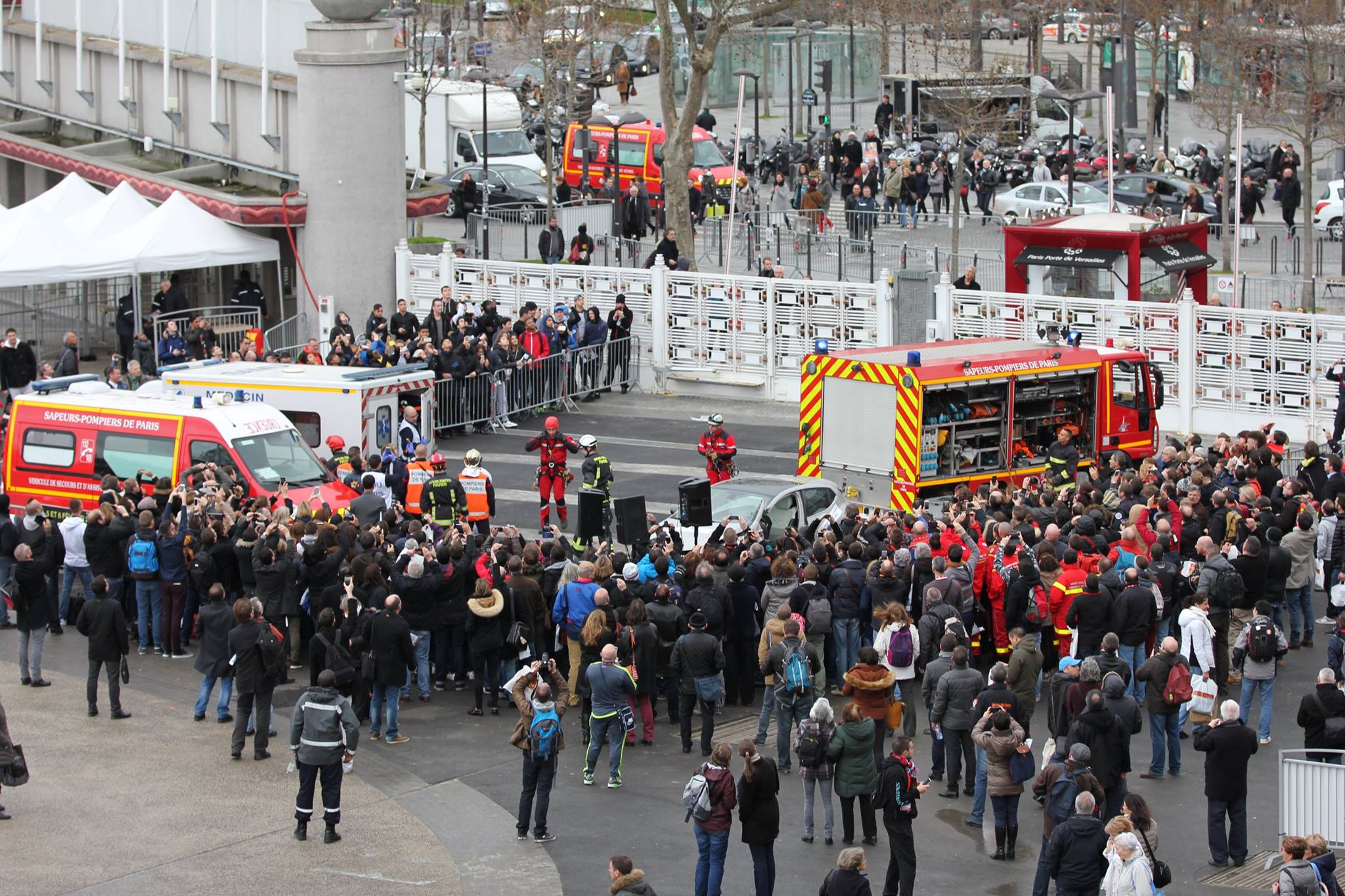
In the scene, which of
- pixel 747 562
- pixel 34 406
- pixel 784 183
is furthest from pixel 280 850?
pixel 784 183

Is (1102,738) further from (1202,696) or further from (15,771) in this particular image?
(15,771)

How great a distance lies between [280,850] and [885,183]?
1289 inches

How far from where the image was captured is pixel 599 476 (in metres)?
22.9

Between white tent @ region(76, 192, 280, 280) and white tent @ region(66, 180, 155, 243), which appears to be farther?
white tent @ region(66, 180, 155, 243)

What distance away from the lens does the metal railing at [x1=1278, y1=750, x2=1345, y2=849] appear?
14000mm

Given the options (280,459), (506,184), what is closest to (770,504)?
(280,459)

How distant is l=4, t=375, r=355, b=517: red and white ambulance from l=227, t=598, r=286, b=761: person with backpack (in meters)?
5.56

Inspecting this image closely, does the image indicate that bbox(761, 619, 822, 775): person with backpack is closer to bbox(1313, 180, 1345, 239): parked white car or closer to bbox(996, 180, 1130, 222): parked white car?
bbox(996, 180, 1130, 222): parked white car

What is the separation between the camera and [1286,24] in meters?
52.0

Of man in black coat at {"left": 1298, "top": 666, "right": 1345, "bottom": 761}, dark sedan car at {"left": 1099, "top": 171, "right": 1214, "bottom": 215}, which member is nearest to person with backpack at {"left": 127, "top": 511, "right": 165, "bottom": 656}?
man in black coat at {"left": 1298, "top": 666, "right": 1345, "bottom": 761}

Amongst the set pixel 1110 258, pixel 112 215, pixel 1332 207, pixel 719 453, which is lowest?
pixel 719 453

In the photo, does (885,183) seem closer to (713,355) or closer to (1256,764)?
(713,355)

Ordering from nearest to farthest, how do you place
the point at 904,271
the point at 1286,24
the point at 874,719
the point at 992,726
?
1. the point at 992,726
2. the point at 874,719
3. the point at 904,271
4. the point at 1286,24

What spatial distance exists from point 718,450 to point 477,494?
11.8ft
